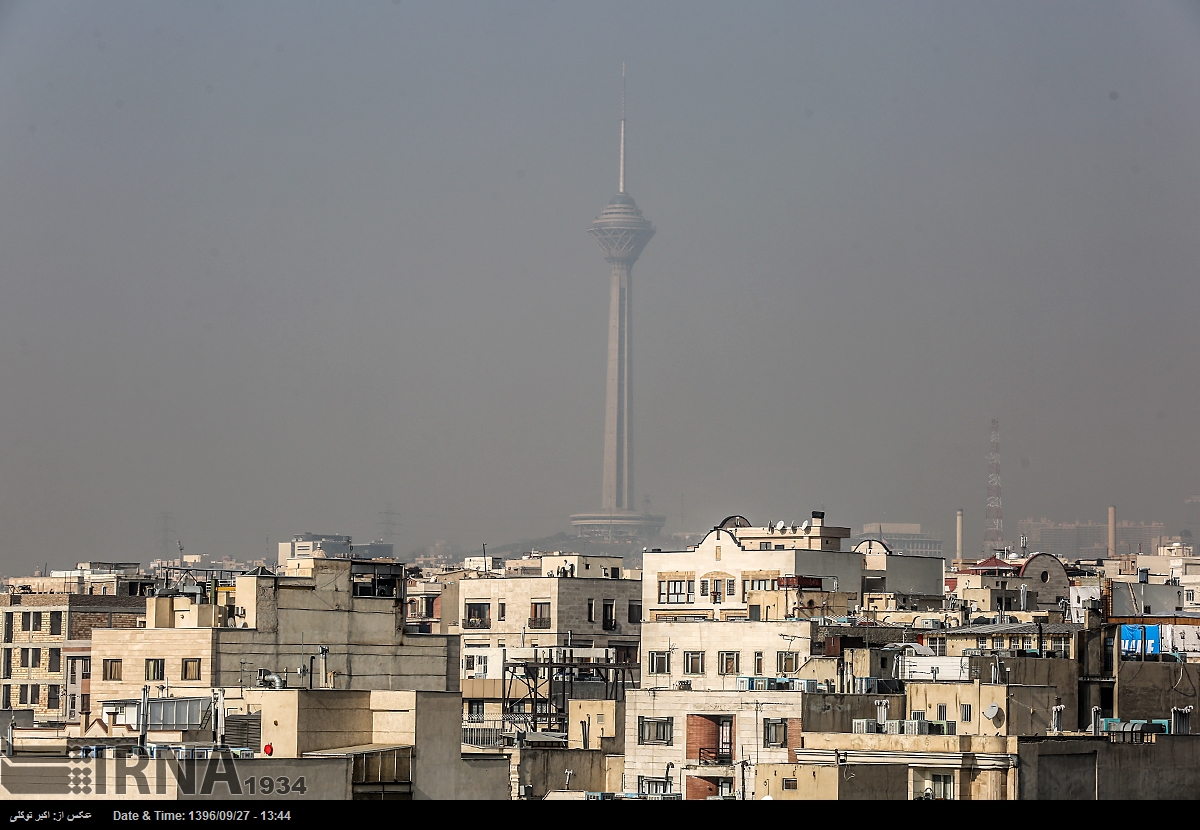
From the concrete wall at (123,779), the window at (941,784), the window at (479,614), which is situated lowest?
the window at (941,784)

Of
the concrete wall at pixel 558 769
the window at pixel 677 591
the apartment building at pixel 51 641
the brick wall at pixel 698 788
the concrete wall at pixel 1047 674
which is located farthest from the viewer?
the window at pixel 677 591

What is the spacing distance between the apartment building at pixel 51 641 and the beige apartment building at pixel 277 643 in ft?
32.9

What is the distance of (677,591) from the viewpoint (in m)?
44.8

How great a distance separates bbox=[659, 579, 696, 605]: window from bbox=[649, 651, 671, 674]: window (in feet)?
41.3

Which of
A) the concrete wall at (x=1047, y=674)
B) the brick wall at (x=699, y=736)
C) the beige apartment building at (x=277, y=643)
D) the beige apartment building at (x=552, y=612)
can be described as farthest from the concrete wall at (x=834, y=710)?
the beige apartment building at (x=552, y=612)

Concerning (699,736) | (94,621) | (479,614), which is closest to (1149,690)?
(699,736)

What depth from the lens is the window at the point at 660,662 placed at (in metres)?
31.3

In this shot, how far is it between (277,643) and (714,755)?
22.7 feet

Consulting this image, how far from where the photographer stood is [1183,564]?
2613 inches

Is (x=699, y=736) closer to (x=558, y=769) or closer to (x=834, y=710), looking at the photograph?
(x=558, y=769)

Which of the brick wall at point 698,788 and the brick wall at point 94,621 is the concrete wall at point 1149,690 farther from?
the brick wall at point 94,621

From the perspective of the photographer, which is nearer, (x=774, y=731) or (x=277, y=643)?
(x=774, y=731)

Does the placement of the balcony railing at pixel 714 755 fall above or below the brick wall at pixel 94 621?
below

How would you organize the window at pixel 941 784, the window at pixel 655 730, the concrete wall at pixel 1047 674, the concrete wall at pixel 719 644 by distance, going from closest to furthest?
the window at pixel 941 784, the concrete wall at pixel 1047 674, the window at pixel 655 730, the concrete wall at pixel 719 644
